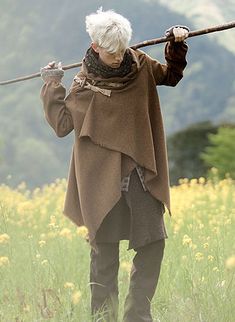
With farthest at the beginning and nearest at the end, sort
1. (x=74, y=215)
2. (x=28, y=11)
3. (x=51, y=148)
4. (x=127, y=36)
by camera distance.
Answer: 1. (x=28, y=11)
2. (x=51, y=148)
3. (x=74, y=215)
4. (x=127, y=36)

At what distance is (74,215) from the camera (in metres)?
5.05

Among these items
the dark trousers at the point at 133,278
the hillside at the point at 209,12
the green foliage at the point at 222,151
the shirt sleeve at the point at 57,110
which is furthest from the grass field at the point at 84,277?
the hillside at the point at 209,12

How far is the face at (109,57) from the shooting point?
A: 468 cm

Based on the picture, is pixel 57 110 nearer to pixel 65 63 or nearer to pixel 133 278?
pixel 133 278

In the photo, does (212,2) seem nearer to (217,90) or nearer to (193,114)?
(217,90)

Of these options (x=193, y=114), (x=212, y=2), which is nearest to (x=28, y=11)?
(x=212, y=2)

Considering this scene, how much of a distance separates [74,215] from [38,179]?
56.3m

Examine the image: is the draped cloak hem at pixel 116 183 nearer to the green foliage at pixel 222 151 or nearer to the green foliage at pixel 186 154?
the green foliage at pixel 222 151

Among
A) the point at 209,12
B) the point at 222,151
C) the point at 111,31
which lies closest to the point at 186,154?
the point at 222,151

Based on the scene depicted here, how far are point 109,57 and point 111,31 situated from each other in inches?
5.8

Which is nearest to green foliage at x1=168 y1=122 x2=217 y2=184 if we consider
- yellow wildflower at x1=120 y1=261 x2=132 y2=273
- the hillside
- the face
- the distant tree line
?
the distant tree line

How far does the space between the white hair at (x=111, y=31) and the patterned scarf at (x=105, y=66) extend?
120 mm

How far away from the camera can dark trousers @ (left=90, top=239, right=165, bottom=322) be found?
16.0ft

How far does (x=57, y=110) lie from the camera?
4930 mm
